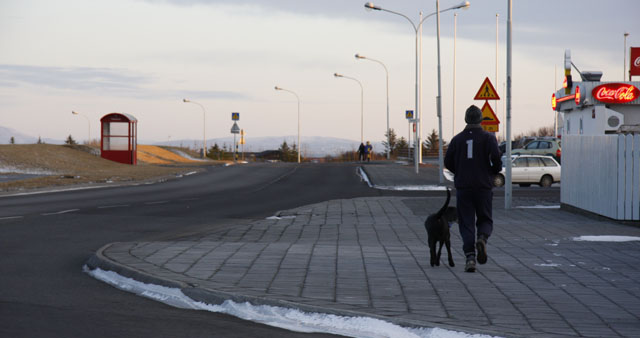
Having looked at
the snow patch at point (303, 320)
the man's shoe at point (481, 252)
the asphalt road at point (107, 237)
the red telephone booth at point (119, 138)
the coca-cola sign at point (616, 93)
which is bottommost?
the asphalt road at point (107, 237)

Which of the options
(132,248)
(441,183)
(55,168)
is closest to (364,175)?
(441,183)

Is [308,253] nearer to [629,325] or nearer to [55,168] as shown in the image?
[629,325]

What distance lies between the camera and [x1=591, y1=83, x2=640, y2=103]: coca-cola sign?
4016 centimetres

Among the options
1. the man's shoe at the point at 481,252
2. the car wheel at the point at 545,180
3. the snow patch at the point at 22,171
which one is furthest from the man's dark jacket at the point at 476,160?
the snow patch at the point at 22,171

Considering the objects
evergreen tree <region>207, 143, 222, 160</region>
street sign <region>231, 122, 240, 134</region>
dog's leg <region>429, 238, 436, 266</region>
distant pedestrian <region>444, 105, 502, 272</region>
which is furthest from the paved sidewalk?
evergreen tree <region>207, 143, 222, 160</region>

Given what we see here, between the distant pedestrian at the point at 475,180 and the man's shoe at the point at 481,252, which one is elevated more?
the distant pedestrian at the point at 475,180

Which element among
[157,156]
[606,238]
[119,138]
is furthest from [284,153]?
[606,238]

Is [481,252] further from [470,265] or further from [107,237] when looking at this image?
[107,237]

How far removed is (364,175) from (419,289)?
30231mm

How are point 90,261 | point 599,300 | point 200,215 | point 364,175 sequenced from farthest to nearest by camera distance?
point 364,175 < point 200,215 < point 90,261 < point 599,300

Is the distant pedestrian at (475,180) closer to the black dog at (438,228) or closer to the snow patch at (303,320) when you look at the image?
the black dog at (438,228)

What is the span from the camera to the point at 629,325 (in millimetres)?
5395

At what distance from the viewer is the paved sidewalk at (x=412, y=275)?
18.6ft

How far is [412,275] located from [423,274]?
14 centimetres
